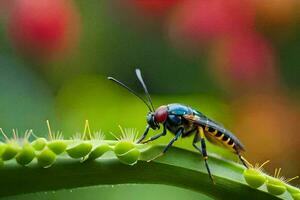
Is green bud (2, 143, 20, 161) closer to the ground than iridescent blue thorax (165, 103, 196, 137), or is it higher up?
closer to the ground

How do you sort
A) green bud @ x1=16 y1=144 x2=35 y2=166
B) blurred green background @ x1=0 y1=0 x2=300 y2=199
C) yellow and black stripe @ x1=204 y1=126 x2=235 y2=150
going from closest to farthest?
1. green bud @ x1=16 y1=144 x2=35 y2=166
2. yellow and black stripe @ x1=204 y1=126 x2=235 y2=150
3. blurred green background @ x1=0 y1=0 x2=300 y2=199

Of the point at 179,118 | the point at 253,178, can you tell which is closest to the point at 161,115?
the point at 179,118

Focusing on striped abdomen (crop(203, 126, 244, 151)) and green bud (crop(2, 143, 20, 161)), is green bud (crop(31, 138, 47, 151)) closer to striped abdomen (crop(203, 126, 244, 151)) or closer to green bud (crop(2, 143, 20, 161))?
green bud (crop(2, 143, 20, 161))

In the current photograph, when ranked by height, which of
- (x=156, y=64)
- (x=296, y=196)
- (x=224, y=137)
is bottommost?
(x=296, y=196)

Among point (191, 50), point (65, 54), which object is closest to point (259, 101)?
point (191, 50)

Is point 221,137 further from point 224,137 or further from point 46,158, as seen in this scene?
point 46,158

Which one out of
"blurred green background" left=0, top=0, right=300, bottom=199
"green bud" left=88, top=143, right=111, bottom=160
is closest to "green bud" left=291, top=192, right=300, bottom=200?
"green bud" left=88, top=143, right=111, bottom=160
